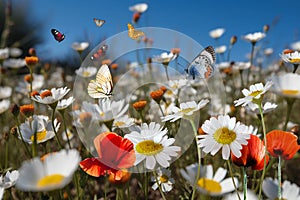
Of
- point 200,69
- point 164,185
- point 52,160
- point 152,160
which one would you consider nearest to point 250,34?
point 200,69

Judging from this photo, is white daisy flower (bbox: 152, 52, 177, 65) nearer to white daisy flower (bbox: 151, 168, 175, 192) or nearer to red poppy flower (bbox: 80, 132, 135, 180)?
white daisy flower (bbox: 151, 168, 175, 192)

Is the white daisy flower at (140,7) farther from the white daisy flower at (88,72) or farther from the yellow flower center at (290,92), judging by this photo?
the yellow flower center at (290,92)

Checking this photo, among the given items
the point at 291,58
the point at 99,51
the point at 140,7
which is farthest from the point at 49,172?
the point at 140,7

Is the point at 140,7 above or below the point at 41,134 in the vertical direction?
above

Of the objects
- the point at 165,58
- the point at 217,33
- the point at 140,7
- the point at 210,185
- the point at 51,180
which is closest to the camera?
the point at 51,180

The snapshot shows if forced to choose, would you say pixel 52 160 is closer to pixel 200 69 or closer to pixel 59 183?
pixel 59 183

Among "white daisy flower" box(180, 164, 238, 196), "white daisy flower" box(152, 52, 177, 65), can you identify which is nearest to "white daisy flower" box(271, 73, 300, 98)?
"white daisy flower" box(180, 164, 238, 196)

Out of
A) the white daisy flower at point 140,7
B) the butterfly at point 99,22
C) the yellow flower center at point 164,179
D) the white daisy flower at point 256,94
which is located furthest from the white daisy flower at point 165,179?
the white daisy flower at point 140,7

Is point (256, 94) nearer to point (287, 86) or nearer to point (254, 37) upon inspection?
point (287, 86)
